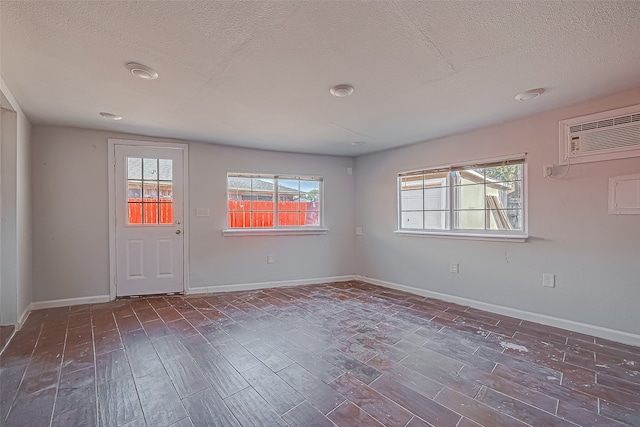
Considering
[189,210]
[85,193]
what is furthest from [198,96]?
[85,193]

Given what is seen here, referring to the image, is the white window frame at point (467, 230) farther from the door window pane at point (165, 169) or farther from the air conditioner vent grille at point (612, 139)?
Result: the door window pane at point (165, 169)

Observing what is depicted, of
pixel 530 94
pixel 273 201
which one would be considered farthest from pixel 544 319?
pixel 273 201

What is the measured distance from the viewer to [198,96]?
8.63ft

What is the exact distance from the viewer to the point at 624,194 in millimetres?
2611

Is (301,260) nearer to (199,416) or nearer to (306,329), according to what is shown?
(306,329)

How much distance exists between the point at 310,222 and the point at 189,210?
1.85 m

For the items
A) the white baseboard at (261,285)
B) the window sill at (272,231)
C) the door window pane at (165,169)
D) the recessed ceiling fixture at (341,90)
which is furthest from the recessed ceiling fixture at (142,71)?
the white baseboard at (261,285)

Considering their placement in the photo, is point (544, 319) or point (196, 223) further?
point (196, 223)

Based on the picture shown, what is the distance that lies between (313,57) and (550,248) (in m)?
2.92

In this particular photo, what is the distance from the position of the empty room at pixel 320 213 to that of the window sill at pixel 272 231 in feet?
0.15

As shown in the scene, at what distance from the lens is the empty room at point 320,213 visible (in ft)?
5.57

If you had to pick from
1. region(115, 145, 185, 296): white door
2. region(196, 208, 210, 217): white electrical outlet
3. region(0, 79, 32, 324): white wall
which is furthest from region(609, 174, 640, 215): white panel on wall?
region(0, 79, 32, 324): white wall

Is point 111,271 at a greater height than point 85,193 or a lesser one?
lesser

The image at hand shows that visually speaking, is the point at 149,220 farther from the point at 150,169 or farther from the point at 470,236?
the point at 470,236
